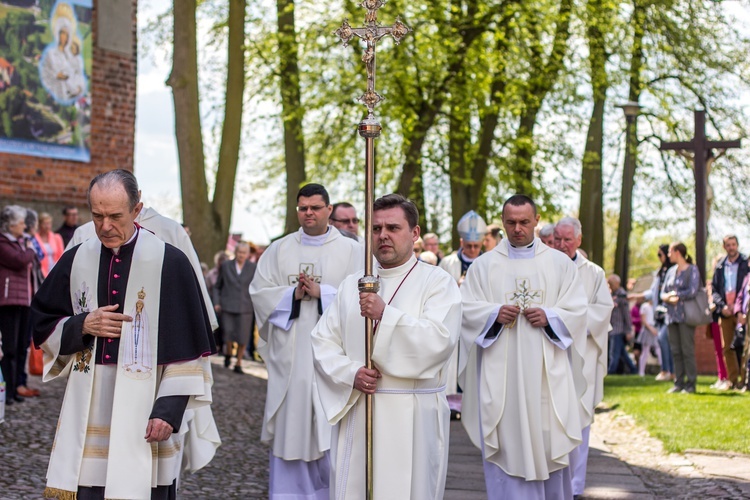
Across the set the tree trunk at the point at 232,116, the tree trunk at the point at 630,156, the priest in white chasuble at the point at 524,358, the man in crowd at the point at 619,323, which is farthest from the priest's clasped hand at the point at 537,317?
the tree trunk at the point at 630,156

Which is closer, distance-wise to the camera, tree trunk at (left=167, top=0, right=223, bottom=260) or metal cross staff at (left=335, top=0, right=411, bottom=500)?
metal cross staff at (left=335, top=0, right=411, bottom=500)

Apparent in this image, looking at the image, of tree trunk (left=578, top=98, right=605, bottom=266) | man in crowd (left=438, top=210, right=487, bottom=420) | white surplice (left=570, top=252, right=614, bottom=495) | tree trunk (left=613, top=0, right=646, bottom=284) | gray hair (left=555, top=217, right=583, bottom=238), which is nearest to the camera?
white surplice (left=570, top=252, right=614, bottom=495)

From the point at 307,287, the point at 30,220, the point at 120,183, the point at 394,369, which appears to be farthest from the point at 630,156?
the point at 120,183

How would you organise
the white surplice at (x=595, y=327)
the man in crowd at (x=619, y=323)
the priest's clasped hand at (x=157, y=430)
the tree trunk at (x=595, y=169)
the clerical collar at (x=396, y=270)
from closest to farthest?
the priest's clasped hand at (x=157, y=430) < the clerical collar at (x=396, y=270) < the white surplice at (x=595, y=327) < the man in crowd at (x=619, y=323) < the tree trunk at (x=595, y=169)

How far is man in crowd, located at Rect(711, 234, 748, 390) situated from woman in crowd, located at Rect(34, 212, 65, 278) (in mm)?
8410

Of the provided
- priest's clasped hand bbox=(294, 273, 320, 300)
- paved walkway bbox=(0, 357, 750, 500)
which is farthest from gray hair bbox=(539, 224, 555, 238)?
priest's clasped hand bbox=(294, 273, 320, 300)

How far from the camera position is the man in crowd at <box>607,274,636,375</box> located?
18.5m

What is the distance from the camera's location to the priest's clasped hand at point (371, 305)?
5.60 meters

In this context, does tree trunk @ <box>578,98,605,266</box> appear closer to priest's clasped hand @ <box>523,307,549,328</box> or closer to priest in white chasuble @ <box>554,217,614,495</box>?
priest in white chasuble @ <box>554,217,614,495</box>

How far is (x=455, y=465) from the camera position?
33.6 ft

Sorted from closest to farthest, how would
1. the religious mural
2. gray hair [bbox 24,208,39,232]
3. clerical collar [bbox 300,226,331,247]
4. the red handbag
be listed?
clerical collar [bbox 300,226,331,247], gray hair [bbox 24,208,39,232], the red handbag, the religious mural

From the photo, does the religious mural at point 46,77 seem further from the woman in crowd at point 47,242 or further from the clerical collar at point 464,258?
the clerical collar at point 464,258

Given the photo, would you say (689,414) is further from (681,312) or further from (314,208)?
(314,208)

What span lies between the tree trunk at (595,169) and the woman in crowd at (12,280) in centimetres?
1605
